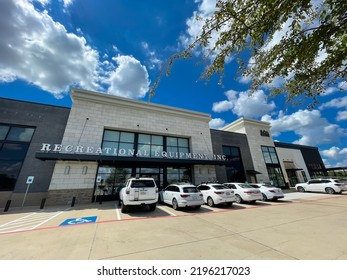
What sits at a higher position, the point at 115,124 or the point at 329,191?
the point at 115,124

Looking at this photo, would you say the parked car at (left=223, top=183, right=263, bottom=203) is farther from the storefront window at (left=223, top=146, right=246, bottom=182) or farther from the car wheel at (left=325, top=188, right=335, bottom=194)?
the car wheel at (left=325, top=188, right=335, bottom=194)

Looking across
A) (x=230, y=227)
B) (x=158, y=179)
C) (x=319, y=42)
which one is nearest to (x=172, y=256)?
(x=230, y=227)

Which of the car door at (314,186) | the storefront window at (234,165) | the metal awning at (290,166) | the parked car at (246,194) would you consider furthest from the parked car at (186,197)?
the metal awning at (290,166)

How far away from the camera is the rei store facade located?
13168mm

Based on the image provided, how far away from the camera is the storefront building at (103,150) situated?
12.4 m

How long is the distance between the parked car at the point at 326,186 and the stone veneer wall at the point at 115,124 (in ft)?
38.5

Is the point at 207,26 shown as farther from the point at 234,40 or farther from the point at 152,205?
the point at 152,205

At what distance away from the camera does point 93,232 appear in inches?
219

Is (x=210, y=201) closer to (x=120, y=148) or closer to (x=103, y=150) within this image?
(x=120, y=148)

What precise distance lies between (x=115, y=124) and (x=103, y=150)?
310 centimetres

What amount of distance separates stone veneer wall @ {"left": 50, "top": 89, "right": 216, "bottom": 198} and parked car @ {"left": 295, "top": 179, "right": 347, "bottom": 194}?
11749 millimetres

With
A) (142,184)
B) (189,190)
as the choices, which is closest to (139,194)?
(142,184)

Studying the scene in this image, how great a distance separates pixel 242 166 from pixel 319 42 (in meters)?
19.4

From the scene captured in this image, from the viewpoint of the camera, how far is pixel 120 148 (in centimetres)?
1595
